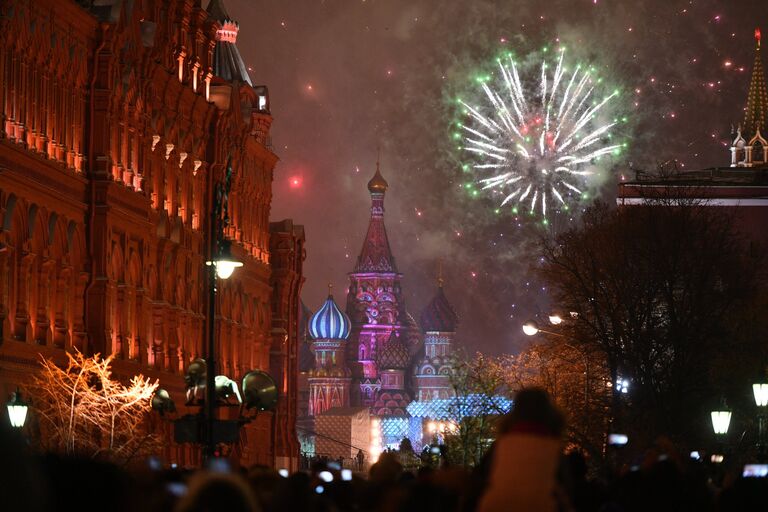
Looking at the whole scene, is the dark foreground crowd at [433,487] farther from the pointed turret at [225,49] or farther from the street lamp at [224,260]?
the pointed turret at [225,49]

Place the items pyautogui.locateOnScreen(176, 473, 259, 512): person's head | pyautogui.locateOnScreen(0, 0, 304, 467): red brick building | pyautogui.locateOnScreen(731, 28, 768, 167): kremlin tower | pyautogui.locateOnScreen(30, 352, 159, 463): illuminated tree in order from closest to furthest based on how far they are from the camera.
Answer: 1. pyautogui.locateOnScreen(176, 473, 259, 512): person's head
2. pyautogui.locateOnScreen(30, 352, 159, 463): illuminated tree
3. pyautogui.locateOnScreen(0, 0, 304, 467): red brick building
4. pyautogui.locateOnScreen(731, 28, 768, 167): kremlin tower

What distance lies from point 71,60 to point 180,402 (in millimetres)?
17286

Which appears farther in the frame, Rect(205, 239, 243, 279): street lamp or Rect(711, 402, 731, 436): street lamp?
Rect(711, 402, 731, 436): street lamp

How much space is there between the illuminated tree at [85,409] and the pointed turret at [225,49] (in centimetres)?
3913

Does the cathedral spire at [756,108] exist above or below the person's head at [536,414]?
above

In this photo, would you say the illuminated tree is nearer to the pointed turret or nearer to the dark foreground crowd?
the dark foreground crowd

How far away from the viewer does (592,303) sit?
51.8m

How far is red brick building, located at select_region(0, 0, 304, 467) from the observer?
49562 millimetres

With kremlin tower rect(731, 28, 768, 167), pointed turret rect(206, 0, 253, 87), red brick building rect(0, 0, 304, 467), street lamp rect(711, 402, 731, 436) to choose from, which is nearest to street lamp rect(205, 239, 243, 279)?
red brick building rect(0, 0, 304, 467)

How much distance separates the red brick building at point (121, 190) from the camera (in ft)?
163

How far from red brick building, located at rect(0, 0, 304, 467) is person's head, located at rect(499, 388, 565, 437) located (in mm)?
28149

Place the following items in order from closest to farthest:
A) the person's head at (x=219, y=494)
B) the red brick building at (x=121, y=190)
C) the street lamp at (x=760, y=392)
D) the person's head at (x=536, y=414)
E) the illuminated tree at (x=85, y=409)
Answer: the person's head at (x=219, y=494)
the person's head at (x=536, y=414)
the street lamp at (x=760, y=392)
the illuminated tree at (x=85, y=409)
the red brick building at (x=121, y=190)

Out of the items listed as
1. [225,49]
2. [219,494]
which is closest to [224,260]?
[219,494]

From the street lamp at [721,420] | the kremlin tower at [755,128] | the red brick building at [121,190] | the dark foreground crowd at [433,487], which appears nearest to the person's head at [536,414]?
the dark foreground crowd at [433,487]
